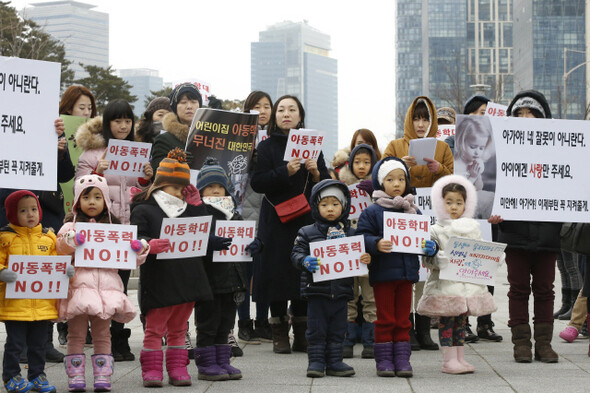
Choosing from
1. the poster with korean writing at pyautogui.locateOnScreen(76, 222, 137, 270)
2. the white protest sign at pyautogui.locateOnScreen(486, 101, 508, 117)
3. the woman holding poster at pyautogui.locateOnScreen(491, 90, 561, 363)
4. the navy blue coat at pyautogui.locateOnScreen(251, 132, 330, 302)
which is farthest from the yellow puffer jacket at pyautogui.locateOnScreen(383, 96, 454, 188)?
the poster with korean writing at pyautogui.locateOnScreen(76, 222, 137, 270)

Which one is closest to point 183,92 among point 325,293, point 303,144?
point 303,144

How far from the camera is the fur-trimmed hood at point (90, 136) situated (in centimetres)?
852

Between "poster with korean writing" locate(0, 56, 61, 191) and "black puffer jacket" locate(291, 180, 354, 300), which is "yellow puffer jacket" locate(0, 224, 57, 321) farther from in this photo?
"black puffer jacket" locate(291, 180, 354, 300)

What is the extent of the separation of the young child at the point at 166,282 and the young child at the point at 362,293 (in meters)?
2.08

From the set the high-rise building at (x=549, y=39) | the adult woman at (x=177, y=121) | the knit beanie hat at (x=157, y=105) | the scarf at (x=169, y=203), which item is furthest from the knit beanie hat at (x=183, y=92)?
the high-rise building at (x=549, y=39)

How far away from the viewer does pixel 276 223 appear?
29.1 feet

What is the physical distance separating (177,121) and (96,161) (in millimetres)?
878

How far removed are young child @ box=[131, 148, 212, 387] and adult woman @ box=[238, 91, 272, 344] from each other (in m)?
2.47

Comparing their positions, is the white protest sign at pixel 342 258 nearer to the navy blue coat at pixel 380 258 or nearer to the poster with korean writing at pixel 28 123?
the navy blue coat at pixel 380 258

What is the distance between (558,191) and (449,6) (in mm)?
176767

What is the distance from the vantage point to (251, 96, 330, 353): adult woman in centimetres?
870

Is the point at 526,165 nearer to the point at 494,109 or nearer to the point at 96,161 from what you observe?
the point at 494,109

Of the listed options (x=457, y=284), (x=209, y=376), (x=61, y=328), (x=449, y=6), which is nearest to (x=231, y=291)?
(x=209, y=376)

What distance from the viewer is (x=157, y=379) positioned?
22.9 feet
